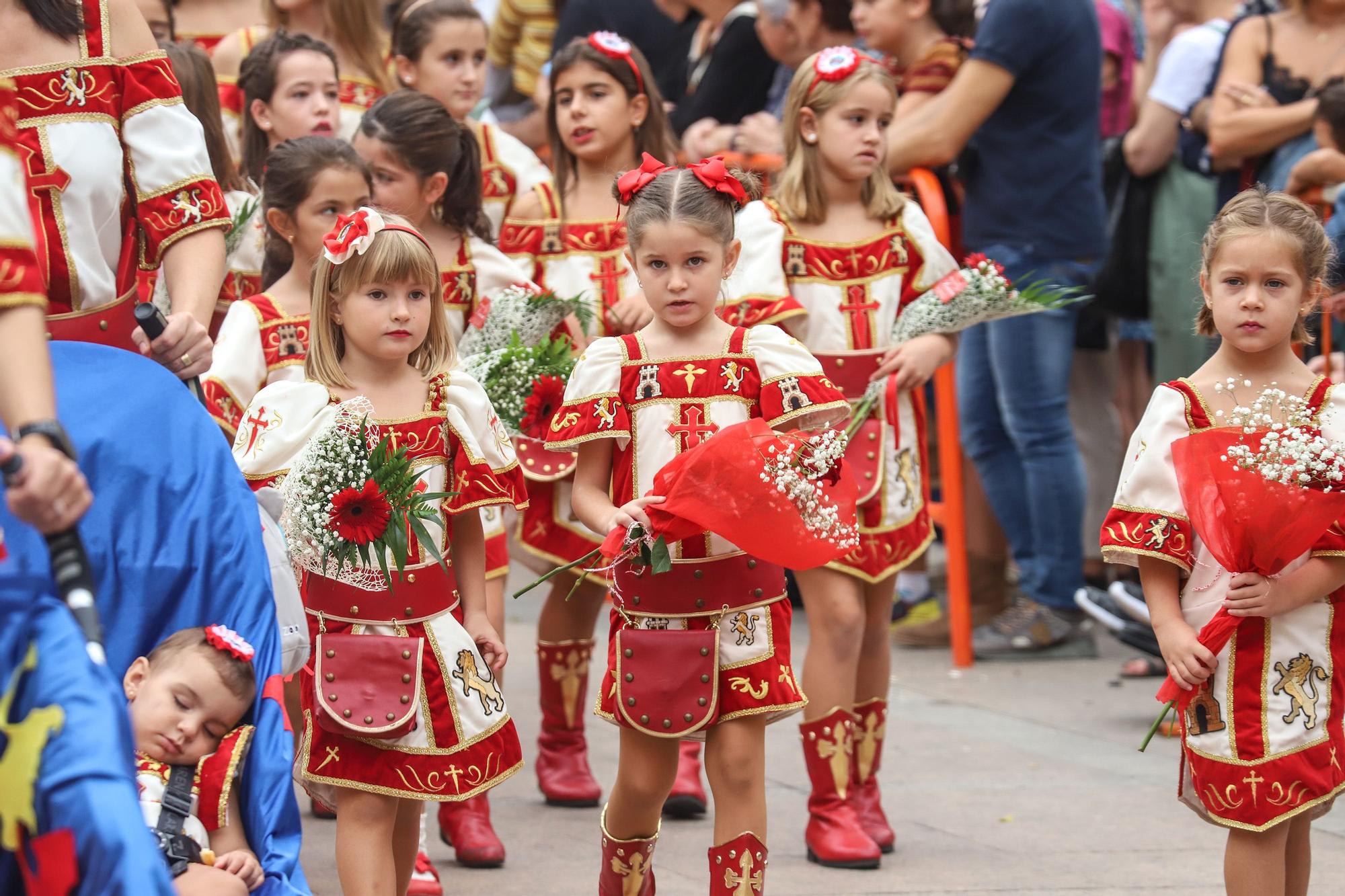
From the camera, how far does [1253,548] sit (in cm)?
385

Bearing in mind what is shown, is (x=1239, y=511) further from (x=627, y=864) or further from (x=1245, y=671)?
(x=627, y=864)

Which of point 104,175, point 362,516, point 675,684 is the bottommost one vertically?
point 675,684

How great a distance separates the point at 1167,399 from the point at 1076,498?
3382mm

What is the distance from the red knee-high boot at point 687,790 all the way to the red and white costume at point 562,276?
70cm

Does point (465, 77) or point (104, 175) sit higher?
point (465, 77)

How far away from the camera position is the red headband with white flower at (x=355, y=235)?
417 cm

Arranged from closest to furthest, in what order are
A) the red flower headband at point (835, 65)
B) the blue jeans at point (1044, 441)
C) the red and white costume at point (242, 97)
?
the red flower headband at point (835, 65), the red and white costume at point (242, 97), the blue jeans at point (1044, 441)

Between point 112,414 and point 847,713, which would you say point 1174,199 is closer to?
point 847,713

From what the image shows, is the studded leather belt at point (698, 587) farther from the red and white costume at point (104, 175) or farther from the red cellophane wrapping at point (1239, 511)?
the red and white costume at point (104, 175)

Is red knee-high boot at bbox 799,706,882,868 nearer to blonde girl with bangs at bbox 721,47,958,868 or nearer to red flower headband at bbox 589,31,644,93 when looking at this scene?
blonde girl with bangs at bbox 721,47,958,868

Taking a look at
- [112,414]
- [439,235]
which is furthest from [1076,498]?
[112,414]

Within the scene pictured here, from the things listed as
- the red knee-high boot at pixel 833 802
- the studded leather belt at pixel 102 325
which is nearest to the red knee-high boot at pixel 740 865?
the red knee-high boot at pixel 833 802

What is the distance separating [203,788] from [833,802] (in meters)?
2.27

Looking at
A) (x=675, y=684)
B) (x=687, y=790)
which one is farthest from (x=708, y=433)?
(x=687, y=790)
